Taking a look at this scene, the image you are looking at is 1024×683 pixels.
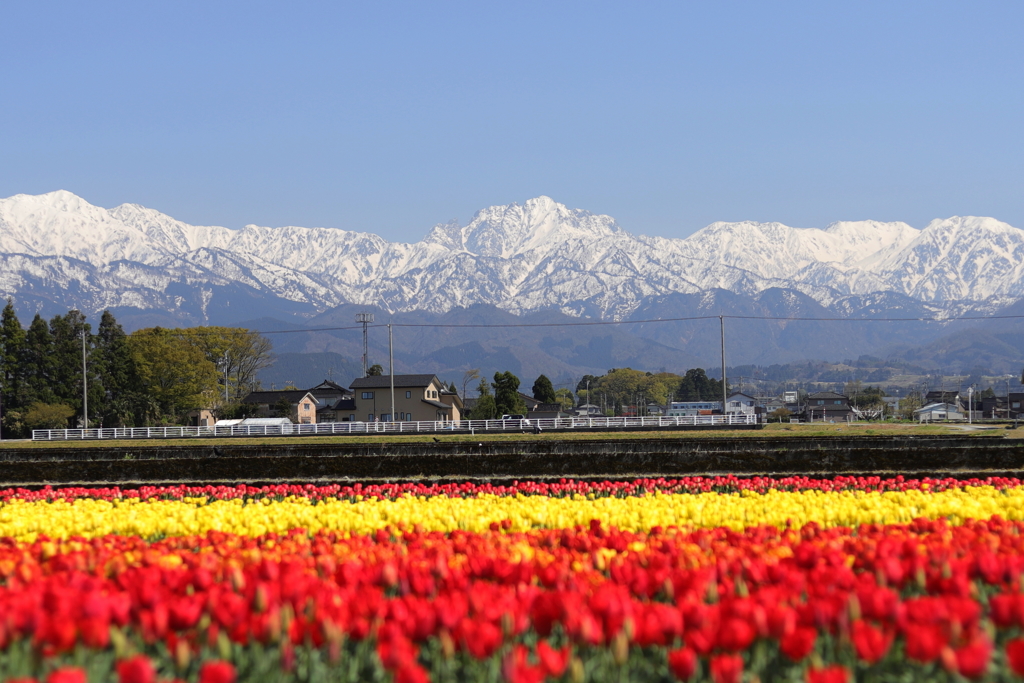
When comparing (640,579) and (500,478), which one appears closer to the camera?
(640,579)

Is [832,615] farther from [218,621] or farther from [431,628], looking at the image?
[218,621]

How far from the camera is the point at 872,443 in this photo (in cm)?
2800

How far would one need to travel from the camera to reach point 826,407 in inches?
6398

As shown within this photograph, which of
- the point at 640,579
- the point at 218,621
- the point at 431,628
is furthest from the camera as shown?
the point at 640,579

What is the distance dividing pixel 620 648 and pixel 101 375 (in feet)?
280

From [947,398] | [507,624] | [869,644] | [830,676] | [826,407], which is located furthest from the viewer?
[947,398]

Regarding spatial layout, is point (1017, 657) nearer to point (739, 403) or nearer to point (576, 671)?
point (576, 671)

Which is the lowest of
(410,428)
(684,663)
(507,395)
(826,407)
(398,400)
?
(826,407)

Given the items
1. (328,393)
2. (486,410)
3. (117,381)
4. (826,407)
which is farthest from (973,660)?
(826,407)

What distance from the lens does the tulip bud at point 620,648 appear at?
413cm

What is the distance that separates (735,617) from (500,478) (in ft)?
42.3

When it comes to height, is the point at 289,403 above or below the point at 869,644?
above

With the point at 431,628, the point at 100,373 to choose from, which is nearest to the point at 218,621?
the point at 431,628

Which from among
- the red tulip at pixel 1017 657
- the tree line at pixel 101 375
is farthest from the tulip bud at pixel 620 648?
the tree line at pixel 101 375
